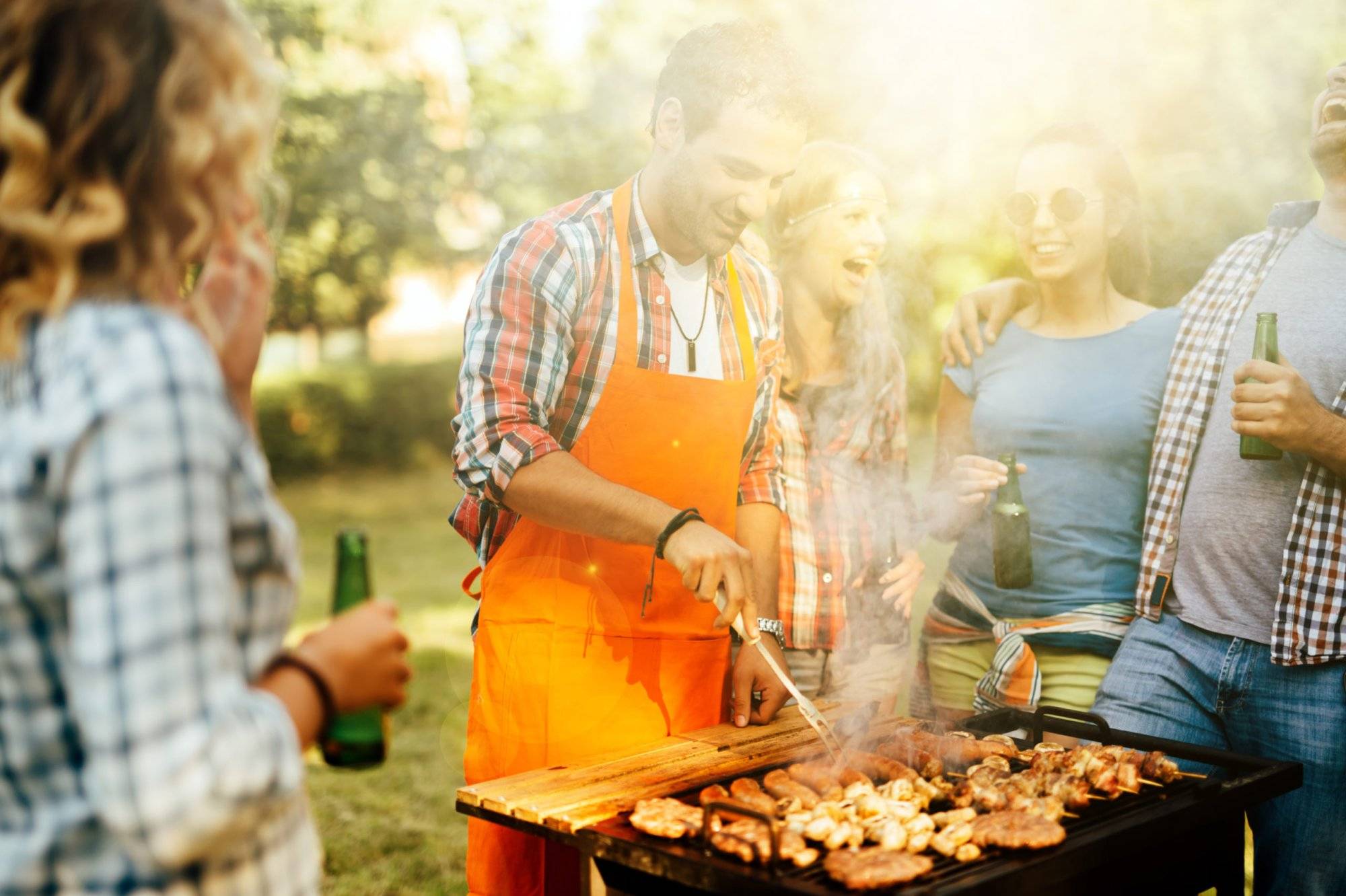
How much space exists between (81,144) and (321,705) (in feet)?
2.32

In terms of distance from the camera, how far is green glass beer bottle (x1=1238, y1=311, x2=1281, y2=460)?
305 centimetres

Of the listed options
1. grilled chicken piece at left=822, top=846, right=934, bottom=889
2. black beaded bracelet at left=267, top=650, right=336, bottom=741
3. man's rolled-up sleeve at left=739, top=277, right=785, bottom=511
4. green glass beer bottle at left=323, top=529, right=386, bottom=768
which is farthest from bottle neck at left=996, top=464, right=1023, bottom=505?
black beaded bracelet at left=267, top=650, right=336, bottom=741

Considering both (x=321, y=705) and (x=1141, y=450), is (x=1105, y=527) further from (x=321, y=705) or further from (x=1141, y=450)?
(x=321, y=705)

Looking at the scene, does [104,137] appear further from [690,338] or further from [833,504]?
[833,504]

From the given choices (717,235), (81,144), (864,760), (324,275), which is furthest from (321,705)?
(324,275)

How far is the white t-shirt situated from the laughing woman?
64 centimetres

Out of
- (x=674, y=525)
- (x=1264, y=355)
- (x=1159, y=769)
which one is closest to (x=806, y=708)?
(x=674, y=525)

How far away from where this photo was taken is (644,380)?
3.00 meters

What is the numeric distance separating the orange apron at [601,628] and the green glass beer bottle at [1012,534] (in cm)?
95

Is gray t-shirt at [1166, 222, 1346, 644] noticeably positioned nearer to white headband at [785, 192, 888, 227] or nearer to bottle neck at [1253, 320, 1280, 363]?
bottle neck at [1253, 320, 1280, 363]

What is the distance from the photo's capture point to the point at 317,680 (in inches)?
55.7

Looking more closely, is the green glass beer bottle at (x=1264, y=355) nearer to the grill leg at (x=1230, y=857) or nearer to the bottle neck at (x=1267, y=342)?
the bottle neck at (x=1267, y=342)

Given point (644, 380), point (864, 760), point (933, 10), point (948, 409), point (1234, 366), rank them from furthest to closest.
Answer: point (933, 10) → point (948, 409) → point (1234, 366) → point (644, 380) → point (864, 760)

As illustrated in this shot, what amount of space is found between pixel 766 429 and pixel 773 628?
0.60m
